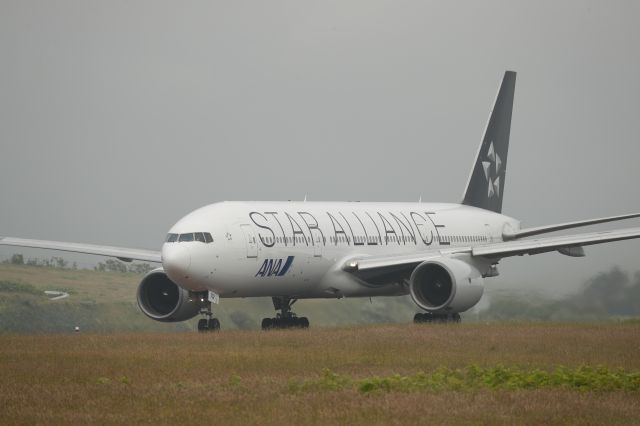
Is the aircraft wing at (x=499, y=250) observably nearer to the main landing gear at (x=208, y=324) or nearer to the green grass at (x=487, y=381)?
the main landing gear at (x=208, y=324)

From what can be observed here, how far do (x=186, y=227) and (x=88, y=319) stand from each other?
11287mm

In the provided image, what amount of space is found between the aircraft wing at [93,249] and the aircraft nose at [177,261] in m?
4.94

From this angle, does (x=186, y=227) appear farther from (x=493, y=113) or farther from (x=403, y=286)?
(x=493, y=113)

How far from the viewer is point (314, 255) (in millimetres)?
34906

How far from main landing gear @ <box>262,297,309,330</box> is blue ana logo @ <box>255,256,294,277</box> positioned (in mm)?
2449

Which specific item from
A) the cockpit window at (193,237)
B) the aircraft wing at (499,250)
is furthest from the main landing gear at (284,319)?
the cockpit window at (193,237)

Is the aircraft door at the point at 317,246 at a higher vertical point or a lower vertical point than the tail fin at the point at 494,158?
lower

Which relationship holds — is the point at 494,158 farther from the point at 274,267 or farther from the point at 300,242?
the point at 274,267

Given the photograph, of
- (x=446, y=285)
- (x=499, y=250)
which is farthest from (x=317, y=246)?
(x=499, y=250)

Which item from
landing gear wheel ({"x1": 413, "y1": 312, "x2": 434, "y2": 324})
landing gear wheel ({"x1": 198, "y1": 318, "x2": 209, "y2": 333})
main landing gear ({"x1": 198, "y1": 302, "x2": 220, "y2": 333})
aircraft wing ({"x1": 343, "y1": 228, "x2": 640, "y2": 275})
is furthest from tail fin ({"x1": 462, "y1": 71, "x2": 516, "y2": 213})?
landing gear wheel ({"x1": 198, "y1": 318, "x2": 209, "y2": 333})

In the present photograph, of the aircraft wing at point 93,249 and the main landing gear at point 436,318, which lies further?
the aircraft wing at point 93,249

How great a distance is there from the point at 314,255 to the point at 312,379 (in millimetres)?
15824

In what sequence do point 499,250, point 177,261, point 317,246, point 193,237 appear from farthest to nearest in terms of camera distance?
point 499,250 < point 317,246 < point 193,237 < point 177,261

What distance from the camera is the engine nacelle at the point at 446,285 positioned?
34125mm
